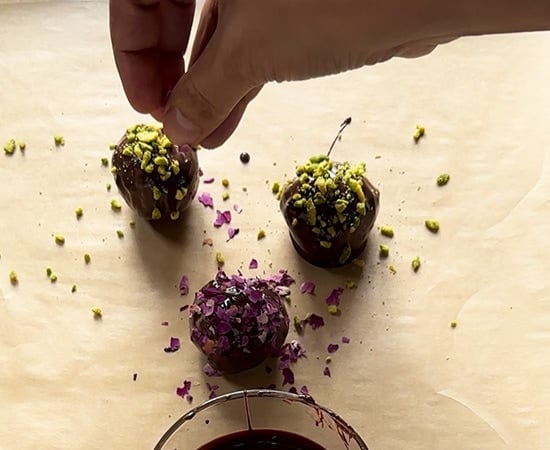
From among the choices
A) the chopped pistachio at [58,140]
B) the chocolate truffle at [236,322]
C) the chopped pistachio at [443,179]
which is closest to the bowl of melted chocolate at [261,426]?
the chocolate truffle at [236,322]


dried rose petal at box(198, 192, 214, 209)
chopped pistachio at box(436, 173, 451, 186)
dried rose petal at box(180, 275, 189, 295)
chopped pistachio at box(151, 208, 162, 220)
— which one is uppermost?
dried rose petal at box(198, 192, 214, 209)

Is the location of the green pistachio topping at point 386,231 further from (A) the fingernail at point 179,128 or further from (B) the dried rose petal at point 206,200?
Result: (A) the fingernail at point 179,128

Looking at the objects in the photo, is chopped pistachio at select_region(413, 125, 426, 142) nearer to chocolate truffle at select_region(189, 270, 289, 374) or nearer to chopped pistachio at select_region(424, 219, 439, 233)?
chopped pistachio at select_region(424, 219, 439, 233)

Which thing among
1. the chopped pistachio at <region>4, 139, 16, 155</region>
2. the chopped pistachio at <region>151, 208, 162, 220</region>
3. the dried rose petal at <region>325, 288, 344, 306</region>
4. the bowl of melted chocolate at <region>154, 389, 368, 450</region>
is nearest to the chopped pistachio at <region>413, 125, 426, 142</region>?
the dried rose petal at <region>325, 288, 344, 306</region>

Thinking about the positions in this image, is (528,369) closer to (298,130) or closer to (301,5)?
(298,130)

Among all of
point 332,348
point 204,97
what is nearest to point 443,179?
point 332,348
